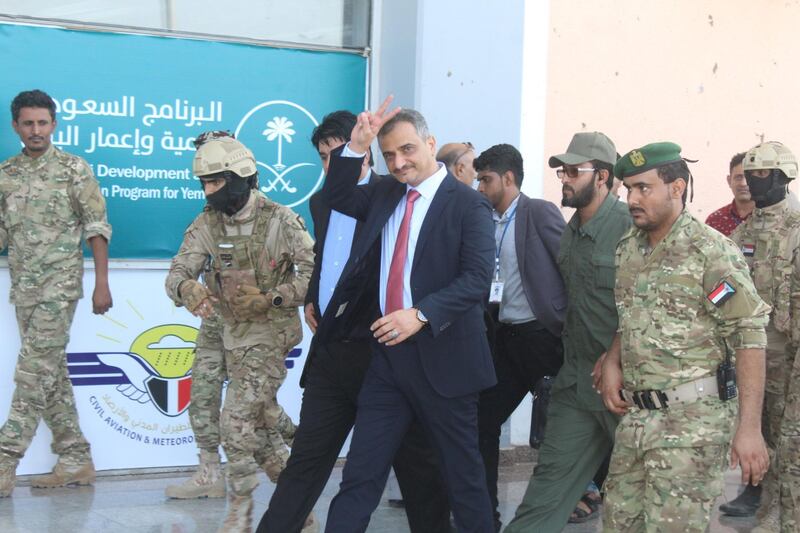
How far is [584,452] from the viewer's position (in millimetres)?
5102

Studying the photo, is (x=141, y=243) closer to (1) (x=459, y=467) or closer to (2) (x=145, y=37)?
(2) (x=145, y=37)

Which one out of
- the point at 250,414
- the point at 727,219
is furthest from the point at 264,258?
the point at 727,219

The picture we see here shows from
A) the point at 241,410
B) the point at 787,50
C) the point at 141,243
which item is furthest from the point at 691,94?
the point at 241,410

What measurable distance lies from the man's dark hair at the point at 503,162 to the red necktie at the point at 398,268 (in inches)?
51.4

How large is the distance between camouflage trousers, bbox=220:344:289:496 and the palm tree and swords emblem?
2.21 meters

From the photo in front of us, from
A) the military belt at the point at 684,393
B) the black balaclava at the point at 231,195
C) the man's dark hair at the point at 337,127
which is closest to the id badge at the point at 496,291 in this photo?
the man's dark hair at the point at 337,127

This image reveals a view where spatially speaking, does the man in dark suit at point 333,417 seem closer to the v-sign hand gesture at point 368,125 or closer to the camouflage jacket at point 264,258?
the v-sign hand gesture at point 368,125

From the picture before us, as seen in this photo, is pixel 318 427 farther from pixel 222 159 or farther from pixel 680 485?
pixel 680 485

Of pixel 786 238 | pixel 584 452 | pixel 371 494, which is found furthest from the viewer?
pixel 786 238

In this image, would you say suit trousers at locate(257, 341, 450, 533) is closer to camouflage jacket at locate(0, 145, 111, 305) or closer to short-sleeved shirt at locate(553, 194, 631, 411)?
short-sleeved shirt at locate(553, 194, 631, 411)

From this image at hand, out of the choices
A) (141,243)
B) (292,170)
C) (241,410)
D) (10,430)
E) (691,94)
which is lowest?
(10,430)

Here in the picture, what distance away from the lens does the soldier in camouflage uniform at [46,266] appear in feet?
21.7

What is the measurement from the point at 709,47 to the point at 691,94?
0.40 meters

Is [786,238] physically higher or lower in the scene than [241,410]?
higher
